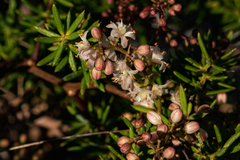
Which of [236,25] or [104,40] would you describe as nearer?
[104,40]

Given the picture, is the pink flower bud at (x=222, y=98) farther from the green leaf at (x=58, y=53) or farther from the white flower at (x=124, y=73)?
the green leaf at (x=58, y=53)

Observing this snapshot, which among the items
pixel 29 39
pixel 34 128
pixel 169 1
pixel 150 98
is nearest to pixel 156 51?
pixel 150 98

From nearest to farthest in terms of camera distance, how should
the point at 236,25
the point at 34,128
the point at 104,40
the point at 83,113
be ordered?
1. the point at 104,40
2. the point at 83,113
3. the point at 236,25
4. the point at 34,128

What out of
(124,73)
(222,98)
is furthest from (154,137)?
(222,98)

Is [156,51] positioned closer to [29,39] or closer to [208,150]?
[208,150]

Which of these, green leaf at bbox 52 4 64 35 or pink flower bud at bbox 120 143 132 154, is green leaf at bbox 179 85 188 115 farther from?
green leaf at bbox 52 4 64 35

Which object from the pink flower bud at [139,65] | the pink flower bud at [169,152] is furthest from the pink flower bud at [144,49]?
the pink flower bud at [169,152]

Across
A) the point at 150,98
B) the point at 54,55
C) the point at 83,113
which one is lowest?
the point at 83,113
